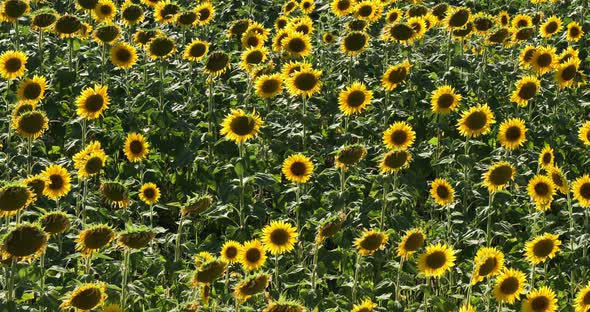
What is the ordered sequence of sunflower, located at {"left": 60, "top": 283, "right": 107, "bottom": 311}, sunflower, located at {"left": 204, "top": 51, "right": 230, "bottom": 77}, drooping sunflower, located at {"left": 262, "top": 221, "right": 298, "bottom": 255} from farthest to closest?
sunflower, located at {"left": 204, "top": 51, "right": 230, "bottom": 77} < drooping sunflower, located at {"left": 262, "top": 221, "right": 298, "bottom": 255} < sunflower, located at {"left": 60, "top": 283, "right": 107, "bottom": 311}

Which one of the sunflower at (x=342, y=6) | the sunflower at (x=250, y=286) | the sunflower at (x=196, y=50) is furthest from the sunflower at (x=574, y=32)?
the sunflower at (x=250, y=286)

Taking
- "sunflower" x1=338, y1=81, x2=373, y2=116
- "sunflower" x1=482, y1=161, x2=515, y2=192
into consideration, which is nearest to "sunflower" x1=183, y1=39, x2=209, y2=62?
"sunflower" x1=338, y1=81, x2=373, y2=116

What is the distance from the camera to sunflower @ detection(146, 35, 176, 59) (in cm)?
748

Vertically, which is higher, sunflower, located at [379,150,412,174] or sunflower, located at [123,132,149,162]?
sunflower, located at [379,150,412,174]

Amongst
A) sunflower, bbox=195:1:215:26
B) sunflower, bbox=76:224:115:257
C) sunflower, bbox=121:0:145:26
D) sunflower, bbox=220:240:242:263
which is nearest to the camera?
sunflower, bbox=76:224:115:257

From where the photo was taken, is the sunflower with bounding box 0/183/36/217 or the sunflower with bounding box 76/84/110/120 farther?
the sunflower with bounding box 76/84/110/120

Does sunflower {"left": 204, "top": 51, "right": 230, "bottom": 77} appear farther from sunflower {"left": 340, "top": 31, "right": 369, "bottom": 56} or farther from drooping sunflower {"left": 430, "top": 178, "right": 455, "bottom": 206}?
drooping sunflower {"left": 430, "top": 178, "right": 455, "bottom": 206}

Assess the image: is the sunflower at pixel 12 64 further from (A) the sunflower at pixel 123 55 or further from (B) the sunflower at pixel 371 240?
(B) the sunflower at pixel 371 240

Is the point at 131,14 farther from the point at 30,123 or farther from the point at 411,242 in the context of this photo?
the point at 411,242

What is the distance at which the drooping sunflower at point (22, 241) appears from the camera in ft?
14.1

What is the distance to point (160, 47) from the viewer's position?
749 cm

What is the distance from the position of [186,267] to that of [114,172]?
202 cm

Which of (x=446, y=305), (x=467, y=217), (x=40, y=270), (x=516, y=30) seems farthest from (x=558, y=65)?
(x=40, y=270)

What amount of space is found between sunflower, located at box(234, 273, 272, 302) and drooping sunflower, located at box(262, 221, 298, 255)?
0.77m
